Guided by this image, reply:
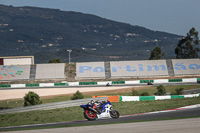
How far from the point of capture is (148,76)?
2694 inches

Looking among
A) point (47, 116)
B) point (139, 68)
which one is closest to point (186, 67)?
point (139, 68)

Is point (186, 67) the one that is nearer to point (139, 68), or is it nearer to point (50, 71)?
point (139, 68)

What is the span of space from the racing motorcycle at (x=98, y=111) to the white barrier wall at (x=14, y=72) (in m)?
54.9

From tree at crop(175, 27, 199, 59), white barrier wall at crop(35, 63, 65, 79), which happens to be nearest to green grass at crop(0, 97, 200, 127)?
white barrier wall at crop(35, 63, 65, 79)

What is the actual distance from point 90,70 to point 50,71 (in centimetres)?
998

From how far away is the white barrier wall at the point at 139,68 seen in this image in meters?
69.1

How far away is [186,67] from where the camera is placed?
7012cm

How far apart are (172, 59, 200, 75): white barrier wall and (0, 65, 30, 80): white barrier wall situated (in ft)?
120

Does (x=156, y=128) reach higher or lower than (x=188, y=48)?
lower

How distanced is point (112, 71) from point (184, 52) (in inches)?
1896

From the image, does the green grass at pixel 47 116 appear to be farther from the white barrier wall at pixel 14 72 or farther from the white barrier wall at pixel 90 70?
the white barrier wall at pixel 14 72

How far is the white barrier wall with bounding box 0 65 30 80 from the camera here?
6875 centimetres

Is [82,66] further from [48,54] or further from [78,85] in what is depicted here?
[48,54]

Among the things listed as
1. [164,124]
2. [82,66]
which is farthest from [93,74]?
[164,124]
